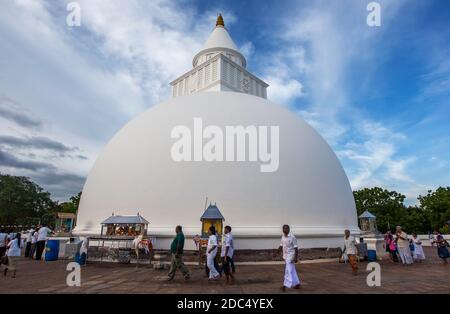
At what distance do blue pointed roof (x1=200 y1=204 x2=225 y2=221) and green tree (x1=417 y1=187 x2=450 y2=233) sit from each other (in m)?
36.6

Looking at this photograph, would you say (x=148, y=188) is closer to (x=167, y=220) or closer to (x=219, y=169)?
(x=167, y=220)

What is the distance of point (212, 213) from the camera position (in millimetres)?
Result: 11031

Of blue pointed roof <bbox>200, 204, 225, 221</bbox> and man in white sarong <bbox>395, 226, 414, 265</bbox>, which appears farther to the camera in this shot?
man in white sarong <bbox>395, 226, 414, 265</bbox>

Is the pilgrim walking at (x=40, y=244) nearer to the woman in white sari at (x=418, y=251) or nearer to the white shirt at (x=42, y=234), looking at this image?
the white shirt at (x=42, y=234)

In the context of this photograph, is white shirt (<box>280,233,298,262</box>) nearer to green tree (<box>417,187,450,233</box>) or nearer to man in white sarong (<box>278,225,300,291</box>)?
man in white sarong (<box>278,225,300,291</box>)

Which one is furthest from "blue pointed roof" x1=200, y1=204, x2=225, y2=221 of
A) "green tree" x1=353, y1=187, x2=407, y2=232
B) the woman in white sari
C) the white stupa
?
"green tree" x1=353, y1=187, x2=407, y2=232

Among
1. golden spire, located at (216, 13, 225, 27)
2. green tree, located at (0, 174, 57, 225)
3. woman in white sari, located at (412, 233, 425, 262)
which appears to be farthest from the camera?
green tree, located at (0, 174, 57, 225)

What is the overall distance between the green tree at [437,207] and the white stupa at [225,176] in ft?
94.8

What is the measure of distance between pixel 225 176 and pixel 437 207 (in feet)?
121

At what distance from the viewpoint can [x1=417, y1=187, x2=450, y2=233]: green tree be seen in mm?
35750

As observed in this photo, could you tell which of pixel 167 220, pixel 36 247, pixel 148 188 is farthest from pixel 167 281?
pixel 36 247

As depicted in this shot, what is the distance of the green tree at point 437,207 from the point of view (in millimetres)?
35750

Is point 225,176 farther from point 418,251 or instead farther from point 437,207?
point 437,207

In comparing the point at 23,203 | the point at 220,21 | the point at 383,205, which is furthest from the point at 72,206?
the point at 383,205
